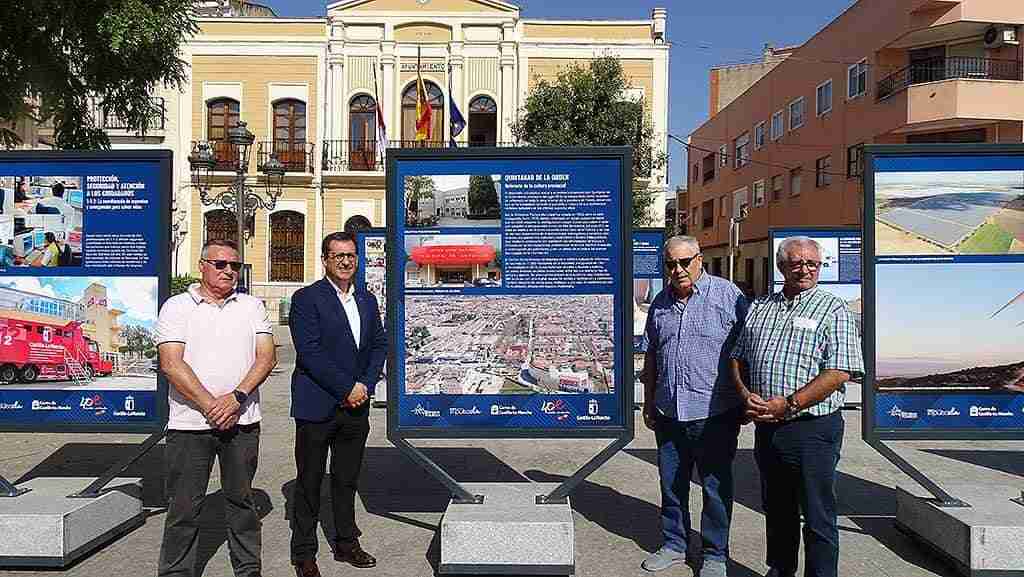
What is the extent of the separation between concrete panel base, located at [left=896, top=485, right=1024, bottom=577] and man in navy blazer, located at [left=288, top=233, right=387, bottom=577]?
3.40 metres

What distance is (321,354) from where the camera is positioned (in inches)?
195

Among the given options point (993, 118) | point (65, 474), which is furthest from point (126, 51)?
point (993, 118)

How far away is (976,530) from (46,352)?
5857mm

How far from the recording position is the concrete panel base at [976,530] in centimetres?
484

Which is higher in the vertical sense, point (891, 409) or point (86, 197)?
point (86, 197)

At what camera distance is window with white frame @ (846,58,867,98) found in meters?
28.7

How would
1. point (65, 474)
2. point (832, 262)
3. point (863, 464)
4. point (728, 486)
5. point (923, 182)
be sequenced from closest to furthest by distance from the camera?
point (728, 486), point (923, 182), point (65, 474), point (863, 464), point (832, 262)

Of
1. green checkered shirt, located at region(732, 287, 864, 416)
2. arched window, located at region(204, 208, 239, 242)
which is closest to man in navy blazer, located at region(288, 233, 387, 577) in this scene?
green checkered shirt, located at region(732, 287, 864, 416)

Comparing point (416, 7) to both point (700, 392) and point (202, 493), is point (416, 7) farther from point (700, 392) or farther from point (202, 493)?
point (202, 493)

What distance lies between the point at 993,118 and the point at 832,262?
1657 centimetres

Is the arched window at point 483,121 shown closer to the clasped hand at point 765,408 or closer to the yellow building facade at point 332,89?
the yellow building facade at point 332,89

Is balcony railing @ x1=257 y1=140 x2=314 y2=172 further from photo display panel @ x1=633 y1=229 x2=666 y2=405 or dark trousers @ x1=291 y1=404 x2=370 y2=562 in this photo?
dark trousers @ x1=291 y1=404 x2=370 y2=562

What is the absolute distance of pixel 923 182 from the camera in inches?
219

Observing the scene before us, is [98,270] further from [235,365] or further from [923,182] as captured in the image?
[923,182]
